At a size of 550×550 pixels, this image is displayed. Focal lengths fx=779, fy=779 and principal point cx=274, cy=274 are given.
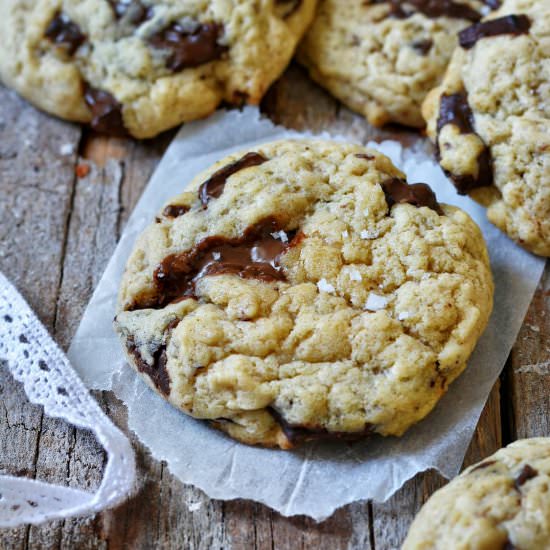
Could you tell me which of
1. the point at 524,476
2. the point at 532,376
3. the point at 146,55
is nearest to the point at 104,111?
the point at 146,55

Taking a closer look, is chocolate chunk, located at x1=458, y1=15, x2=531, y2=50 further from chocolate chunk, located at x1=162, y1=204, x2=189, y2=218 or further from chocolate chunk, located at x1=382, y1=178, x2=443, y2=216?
chocolate chunk, located at x1=162, y1=204, x2=189, y2=218

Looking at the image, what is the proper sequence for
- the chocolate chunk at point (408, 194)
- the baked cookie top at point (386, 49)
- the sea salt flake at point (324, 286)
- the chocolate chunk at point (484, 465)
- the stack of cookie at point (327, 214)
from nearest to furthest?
the chocolate chunk at point (484, 465)
the stack of cookie at point (327, 214)
the sea salt flake at point (324, 286)
the chocolate chunk at point (408, 194)
the baked cookie top at point (386, 49)

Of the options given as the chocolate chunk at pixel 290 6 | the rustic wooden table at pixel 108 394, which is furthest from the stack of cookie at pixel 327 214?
the rustic wooden table at pixel 108 394

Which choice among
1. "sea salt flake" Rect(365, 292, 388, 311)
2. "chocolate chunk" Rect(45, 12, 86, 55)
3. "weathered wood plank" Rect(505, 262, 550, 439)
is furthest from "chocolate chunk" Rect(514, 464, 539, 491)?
"chocolate chunk" Rect(45, 12, 86, 55)

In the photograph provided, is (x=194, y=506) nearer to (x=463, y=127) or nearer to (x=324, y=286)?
(x=324, y=286)

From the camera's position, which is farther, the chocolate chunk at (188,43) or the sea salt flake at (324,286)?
the chocolate chunk at (188,43)

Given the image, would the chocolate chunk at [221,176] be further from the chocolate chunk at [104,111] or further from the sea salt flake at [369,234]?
the chocolate chunk at [104,111]
